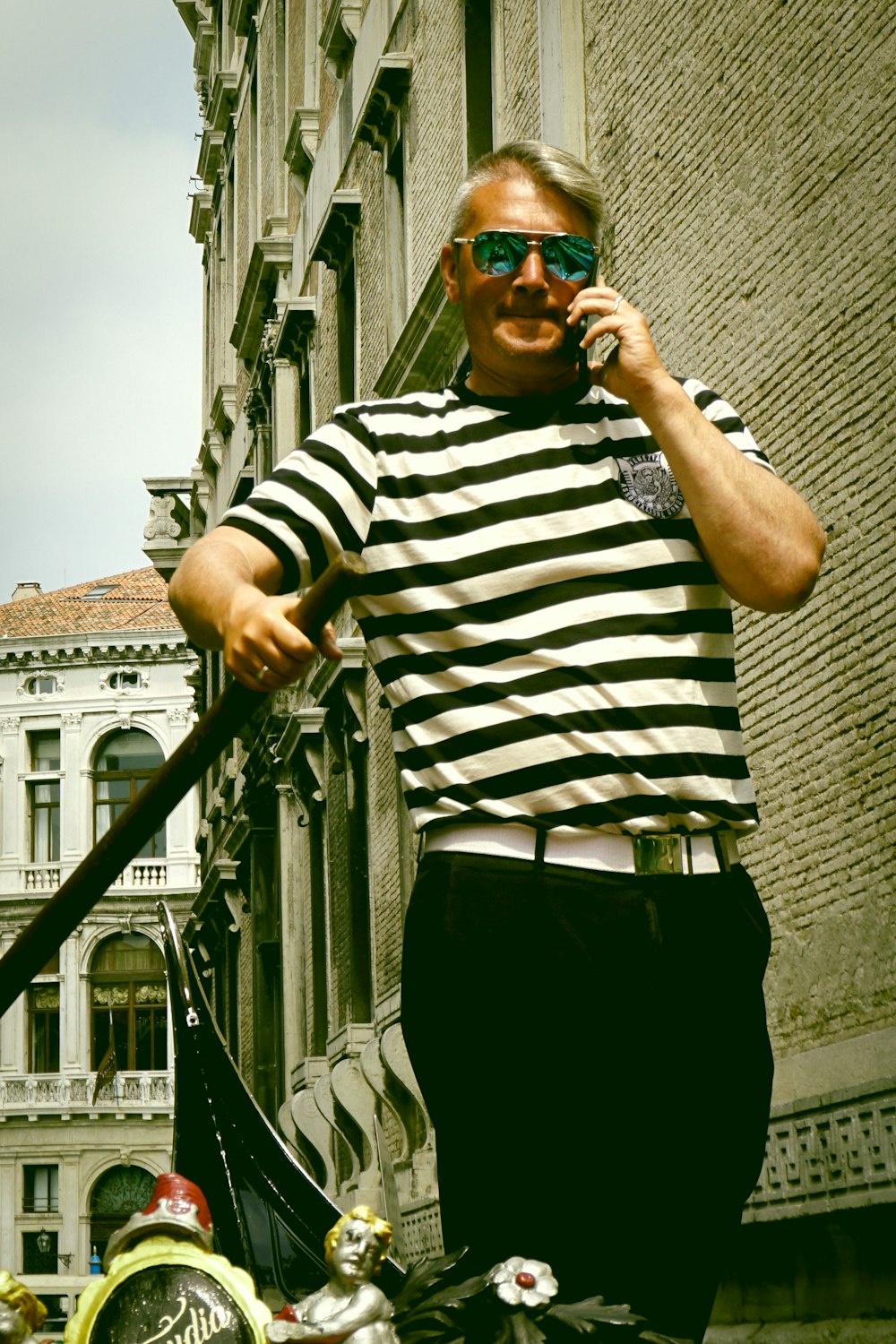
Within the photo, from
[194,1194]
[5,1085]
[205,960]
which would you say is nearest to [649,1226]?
[194,1194]

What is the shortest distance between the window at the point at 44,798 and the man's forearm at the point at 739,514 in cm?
3602

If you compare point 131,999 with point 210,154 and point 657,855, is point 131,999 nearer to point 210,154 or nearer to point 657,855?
point 210,154

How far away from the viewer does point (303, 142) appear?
15266 millimetres

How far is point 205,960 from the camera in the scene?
21047 mm

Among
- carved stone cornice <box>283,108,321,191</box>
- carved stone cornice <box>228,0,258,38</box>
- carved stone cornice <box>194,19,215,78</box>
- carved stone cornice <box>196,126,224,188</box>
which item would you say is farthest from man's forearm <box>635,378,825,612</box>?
carved stone cornice <box>194,19,215,78</box>

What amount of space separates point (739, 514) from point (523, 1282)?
699mm

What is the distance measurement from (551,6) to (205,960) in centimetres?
1441

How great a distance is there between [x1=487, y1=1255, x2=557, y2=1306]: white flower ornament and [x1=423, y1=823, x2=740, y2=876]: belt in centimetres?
36

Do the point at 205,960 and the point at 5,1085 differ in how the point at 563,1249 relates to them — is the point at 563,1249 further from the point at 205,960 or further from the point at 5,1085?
the point at 5,1085

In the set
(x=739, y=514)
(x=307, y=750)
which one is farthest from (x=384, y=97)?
(x=739, y=514)

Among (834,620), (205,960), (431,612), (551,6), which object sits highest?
(551,6)

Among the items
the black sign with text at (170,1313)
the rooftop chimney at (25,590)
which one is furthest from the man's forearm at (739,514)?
the rooftop chimney at (25,590)

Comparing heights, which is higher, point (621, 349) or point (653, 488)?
point (621, 349)

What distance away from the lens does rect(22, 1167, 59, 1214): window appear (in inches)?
1313
